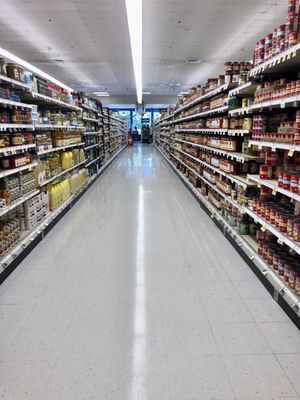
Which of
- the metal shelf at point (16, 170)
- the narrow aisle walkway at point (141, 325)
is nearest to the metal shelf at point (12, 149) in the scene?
the metal shelf at point (16, 170)

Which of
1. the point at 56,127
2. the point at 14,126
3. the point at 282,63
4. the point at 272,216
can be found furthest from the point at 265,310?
the point at 56,127

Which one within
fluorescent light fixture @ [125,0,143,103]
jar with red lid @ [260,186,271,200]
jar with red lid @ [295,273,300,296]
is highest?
fluorescent light fixture @ [125,0,143,103]

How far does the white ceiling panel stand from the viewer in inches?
257

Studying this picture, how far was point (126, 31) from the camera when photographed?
26.8 feet

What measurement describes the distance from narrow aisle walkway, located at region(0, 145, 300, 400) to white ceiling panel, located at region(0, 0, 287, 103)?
16.6 ft

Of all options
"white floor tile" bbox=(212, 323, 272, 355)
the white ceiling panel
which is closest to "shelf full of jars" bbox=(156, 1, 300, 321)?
"white floor tile" bbox=(212, 323, 272, 355)

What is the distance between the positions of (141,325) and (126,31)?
781cm

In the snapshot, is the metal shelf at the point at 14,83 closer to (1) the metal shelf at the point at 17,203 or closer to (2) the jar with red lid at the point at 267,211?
(1) the metal shelf at the point at 17,203

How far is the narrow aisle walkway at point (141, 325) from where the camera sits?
1975mm

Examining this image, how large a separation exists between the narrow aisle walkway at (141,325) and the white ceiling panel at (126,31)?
16.6 ft

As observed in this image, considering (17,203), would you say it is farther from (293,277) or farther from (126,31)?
(126,31)

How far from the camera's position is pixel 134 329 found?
2.50m

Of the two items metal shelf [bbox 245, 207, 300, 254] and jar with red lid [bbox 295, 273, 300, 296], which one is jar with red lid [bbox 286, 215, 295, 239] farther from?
jar with red lid [bbox 295, 273, 300, 296]

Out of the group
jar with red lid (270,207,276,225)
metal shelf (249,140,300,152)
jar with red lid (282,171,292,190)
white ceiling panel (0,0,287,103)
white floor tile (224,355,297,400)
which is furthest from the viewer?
white ceiling panel (0,0,287,103)
